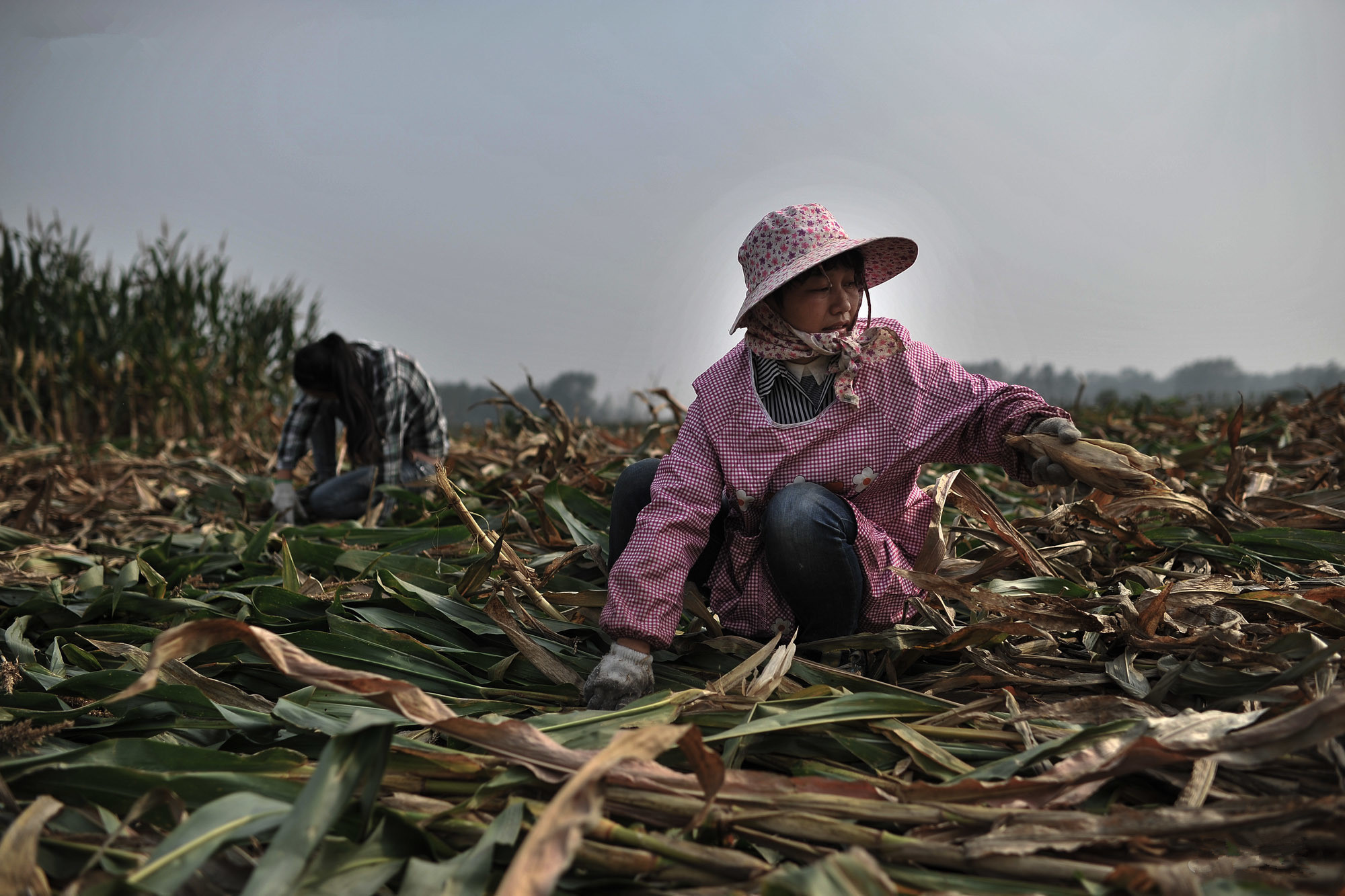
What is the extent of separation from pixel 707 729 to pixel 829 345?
78 cm

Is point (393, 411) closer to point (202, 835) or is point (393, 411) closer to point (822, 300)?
point (822, 300)

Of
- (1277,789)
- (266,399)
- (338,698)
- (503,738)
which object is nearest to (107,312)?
(266,399)

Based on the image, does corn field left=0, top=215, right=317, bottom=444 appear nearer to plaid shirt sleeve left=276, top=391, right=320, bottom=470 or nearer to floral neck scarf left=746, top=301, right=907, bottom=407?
plaid shirt sleeve left=276, top=391, right=320, bottom=470

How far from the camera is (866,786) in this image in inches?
41.9

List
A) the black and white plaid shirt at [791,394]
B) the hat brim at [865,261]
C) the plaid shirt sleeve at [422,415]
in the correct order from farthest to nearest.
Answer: the plaid shirt sleeve at [422,415]
the black and white plaid shirt at [791,394]
the hat brim at [865,261]

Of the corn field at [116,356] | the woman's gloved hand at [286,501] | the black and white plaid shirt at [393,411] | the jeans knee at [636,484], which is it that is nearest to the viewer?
the jeans knee at [636,484]

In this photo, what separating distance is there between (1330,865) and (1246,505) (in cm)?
181

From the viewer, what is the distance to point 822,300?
5.32ft

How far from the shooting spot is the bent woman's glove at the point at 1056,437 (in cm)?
143

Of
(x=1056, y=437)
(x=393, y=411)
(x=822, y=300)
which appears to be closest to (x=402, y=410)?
(x=393, y=411)

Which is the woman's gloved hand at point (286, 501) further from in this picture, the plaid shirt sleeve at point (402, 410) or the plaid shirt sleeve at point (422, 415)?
the plaid shirt sleeve at point (422, 415)

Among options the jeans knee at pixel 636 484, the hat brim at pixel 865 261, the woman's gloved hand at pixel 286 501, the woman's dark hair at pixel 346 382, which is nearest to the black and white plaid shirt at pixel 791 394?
the hat brim at pixel 865 261

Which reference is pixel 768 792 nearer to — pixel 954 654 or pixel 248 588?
pixel 954 654

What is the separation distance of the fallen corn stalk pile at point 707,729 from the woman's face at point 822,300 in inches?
18.9
